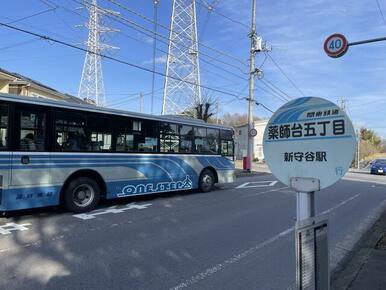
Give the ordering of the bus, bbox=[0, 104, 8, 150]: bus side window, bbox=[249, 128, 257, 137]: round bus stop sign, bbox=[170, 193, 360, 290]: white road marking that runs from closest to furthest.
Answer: bbox=[170, 193, 360, 290]: white road marking → bbox=[0, 104, 8, 150]: bus side window → the bus → bbox=[249, 128, 257, 137]: round bus stop sign

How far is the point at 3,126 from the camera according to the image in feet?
28.6

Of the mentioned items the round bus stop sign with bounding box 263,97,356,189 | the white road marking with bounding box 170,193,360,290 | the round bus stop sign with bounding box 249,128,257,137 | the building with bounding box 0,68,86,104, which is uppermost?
the building with bounding box 0,68,86,104

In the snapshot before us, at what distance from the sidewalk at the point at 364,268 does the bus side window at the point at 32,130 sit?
280 inches

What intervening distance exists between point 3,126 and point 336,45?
1104 centimetres

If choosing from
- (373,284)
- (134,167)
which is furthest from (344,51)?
(373,284)

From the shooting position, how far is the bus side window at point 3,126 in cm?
868

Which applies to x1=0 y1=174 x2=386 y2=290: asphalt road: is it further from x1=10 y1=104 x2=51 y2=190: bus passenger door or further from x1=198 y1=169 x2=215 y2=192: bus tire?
x1=198 y1=169 x2=215 y2=192: bus tire

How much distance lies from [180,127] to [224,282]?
9.09 metres

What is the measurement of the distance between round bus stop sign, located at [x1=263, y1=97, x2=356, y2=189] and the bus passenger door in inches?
281

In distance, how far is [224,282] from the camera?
5.21m

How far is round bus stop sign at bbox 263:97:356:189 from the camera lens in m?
2.90

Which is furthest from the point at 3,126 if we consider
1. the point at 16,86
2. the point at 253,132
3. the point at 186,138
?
the point at 253,132

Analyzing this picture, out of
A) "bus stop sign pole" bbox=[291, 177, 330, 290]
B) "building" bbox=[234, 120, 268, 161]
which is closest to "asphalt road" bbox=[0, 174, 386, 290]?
"bus stop sign pole" bbox=[291, 177, 330, 290]

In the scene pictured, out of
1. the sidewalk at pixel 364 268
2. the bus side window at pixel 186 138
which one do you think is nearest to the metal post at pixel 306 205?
the sidewalk at pixel 364 268
